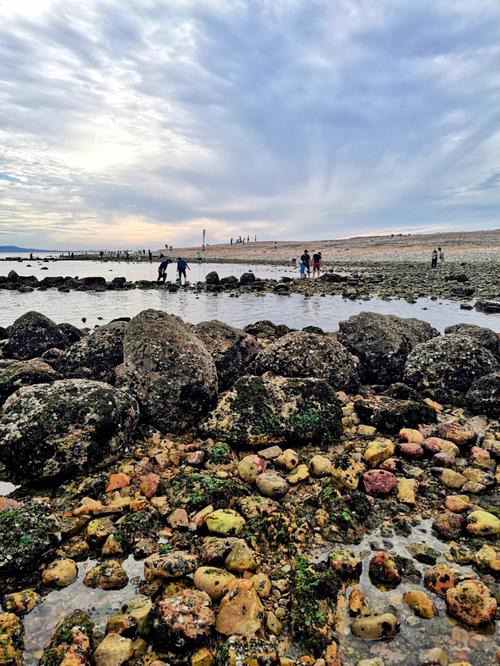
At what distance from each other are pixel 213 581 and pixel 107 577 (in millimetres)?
976

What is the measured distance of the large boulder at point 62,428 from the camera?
5414 mm

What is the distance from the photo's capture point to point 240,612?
129 inches

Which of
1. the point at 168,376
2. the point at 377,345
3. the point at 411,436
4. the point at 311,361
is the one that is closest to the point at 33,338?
the point at 168,376

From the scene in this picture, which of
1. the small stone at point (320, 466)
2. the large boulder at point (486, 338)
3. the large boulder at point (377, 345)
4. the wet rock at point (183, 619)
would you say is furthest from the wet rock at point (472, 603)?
the large boulder at point (486, 338)

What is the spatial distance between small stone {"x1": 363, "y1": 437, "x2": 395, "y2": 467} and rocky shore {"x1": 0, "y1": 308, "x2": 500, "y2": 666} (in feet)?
0.09

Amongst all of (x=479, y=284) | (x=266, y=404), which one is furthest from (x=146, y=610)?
(x=479, y=284)

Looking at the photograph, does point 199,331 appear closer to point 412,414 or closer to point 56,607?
point 412,414

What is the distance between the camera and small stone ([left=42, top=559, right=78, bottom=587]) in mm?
3830

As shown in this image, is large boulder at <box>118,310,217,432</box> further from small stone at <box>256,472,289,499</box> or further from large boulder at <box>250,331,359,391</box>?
small stone at <box>256,472,289,499</box>

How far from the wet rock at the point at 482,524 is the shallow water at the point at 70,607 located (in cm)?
326

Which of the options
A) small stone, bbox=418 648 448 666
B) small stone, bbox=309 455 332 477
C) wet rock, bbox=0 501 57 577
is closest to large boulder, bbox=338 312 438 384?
small stone, bbox=309 455 332 477

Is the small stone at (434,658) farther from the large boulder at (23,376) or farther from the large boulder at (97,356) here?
the large boulder at (23,376)

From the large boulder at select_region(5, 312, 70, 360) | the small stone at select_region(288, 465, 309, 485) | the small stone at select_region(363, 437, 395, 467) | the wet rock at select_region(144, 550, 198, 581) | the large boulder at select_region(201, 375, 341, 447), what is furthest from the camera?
the large boulder at select_region(5, 312, 70, 360)

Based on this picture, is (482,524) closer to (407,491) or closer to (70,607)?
(407,491)
